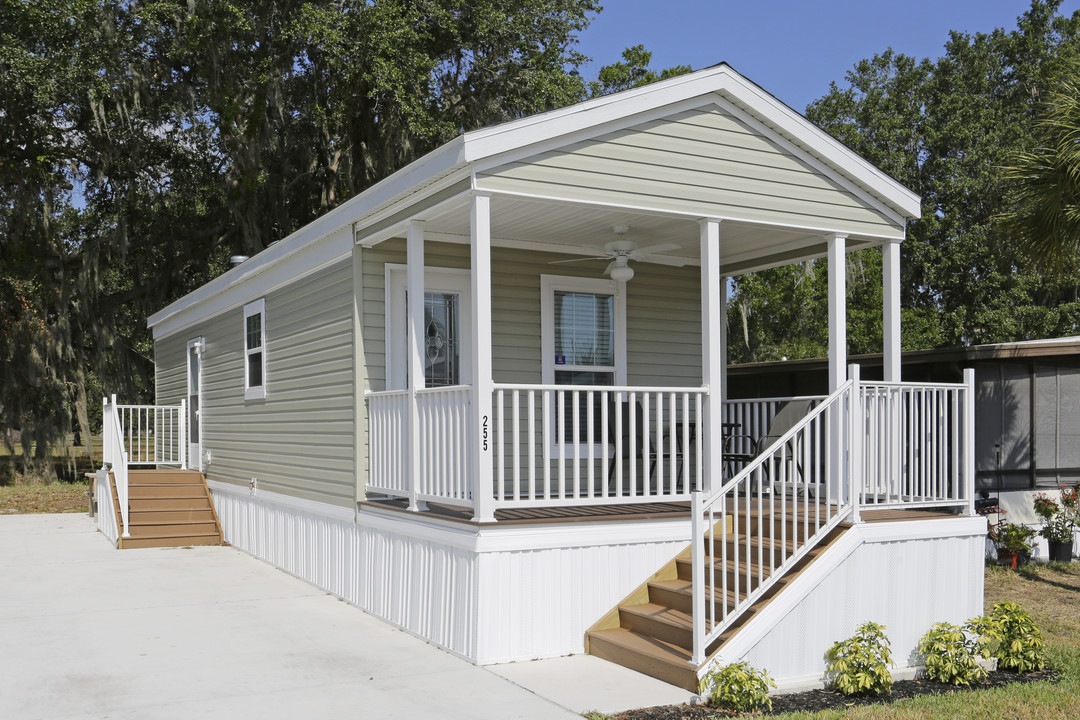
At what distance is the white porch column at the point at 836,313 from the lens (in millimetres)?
7461

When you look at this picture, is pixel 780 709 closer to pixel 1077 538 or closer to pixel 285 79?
pixel 1077 538

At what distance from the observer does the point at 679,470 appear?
979cm

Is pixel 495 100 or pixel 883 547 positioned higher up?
pixel 495 100

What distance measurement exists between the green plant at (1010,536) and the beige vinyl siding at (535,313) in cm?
380

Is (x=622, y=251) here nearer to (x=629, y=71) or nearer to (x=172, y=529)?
(x=172, y=529)

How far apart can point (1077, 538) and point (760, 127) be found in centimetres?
713

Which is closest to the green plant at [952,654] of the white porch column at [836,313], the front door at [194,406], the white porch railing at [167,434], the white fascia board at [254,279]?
the white porch column at [836,313]

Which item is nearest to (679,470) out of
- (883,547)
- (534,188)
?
(883,547)

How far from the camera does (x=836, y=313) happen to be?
24.6ft

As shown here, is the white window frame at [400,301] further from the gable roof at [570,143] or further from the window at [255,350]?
the window at [255,350]

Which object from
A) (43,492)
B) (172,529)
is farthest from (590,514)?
(43,492)

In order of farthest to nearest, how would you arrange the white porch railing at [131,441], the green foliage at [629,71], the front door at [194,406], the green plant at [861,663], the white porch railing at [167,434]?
the green foliage at [629,71] → the white porch railing at [167,434] → the front door at [194,406] → the white porch railing at [131,441] → the green plant at [861,663]

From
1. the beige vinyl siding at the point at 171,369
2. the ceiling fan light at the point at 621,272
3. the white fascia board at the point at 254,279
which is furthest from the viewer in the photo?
the beige vinyl siding at the point at 171,369

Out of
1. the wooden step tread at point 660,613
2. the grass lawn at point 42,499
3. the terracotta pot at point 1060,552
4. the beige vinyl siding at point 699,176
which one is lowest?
the grass lawn at point 42,499
